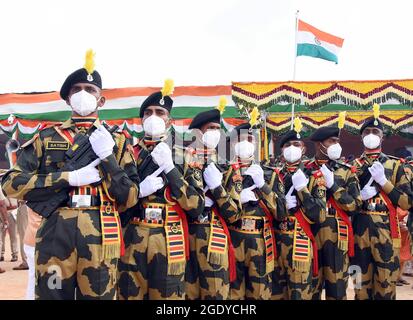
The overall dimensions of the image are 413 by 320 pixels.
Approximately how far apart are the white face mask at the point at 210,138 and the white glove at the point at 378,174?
227 centimetres

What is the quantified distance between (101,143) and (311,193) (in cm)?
296

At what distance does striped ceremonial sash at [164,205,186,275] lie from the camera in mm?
3787

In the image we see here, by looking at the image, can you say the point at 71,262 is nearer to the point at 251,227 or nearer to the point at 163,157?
the point at 163,157

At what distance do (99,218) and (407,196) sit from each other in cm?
410

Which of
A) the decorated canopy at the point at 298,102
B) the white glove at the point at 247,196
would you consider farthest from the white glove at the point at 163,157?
the decorated canopy at the point at 298,102

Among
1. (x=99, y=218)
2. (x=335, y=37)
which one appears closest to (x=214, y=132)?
(x=99, y=218)

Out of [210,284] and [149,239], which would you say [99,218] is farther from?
[210,284]

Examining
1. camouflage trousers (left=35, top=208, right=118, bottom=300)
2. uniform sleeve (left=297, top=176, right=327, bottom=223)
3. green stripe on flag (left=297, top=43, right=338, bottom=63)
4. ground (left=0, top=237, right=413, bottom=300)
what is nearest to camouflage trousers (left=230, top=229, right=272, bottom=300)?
uniform sleeve (left=297, top=176, right=327, bottom=223)

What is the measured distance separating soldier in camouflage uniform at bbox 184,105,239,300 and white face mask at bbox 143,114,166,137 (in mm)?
439

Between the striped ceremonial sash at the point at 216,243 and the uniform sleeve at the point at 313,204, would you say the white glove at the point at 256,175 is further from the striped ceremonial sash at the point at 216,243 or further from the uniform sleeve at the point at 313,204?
the striped ceremonial sash at the point at 216,243

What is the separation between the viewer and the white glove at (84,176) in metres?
3.26

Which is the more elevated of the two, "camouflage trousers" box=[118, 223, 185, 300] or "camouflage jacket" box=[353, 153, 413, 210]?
"camouflage jacket" box=[353, 153, 413, 210]

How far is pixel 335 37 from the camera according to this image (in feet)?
35.4

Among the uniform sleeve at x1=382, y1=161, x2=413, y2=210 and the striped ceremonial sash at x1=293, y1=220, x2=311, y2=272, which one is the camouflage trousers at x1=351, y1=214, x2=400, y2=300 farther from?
the striped ceremonial sash at x1=293, y1=220, x2=311, y2=272
